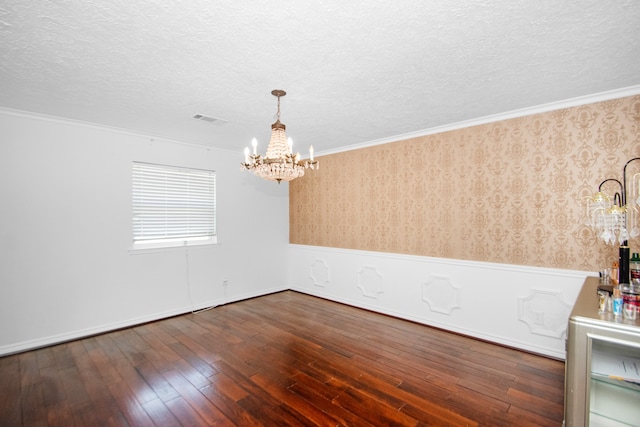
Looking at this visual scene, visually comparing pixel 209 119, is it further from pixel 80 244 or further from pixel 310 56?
pixel 80 244

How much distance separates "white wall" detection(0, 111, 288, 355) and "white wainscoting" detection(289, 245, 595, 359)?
2.20 m

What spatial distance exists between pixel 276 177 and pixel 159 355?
230 cm

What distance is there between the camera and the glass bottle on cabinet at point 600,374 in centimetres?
147

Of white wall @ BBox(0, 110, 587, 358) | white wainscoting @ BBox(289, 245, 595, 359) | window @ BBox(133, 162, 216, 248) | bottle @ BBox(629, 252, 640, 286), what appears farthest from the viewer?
window @ BBox(133, 162, 216, 248)

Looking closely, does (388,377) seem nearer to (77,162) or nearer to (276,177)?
(276,177)

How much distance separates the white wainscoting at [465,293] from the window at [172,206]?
2199 mm

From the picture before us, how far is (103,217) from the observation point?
3.70m

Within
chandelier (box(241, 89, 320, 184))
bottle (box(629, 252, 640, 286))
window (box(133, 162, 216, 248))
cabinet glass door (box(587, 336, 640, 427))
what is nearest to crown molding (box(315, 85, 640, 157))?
bottle (box(629, 252, 640, 286))

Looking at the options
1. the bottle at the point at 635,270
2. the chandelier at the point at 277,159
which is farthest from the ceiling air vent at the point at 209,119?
the bottle at the point at 635,270

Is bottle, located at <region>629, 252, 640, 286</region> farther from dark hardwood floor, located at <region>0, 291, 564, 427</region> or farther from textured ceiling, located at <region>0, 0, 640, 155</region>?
textured ceiling, located at <region>0, 0, 640, 155</region>

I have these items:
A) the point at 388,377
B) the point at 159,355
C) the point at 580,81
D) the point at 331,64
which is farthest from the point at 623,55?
the point at 159,355

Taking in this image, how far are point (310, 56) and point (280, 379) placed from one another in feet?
8.77

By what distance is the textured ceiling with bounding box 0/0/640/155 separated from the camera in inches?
63.5

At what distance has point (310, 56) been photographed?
6.75ft
